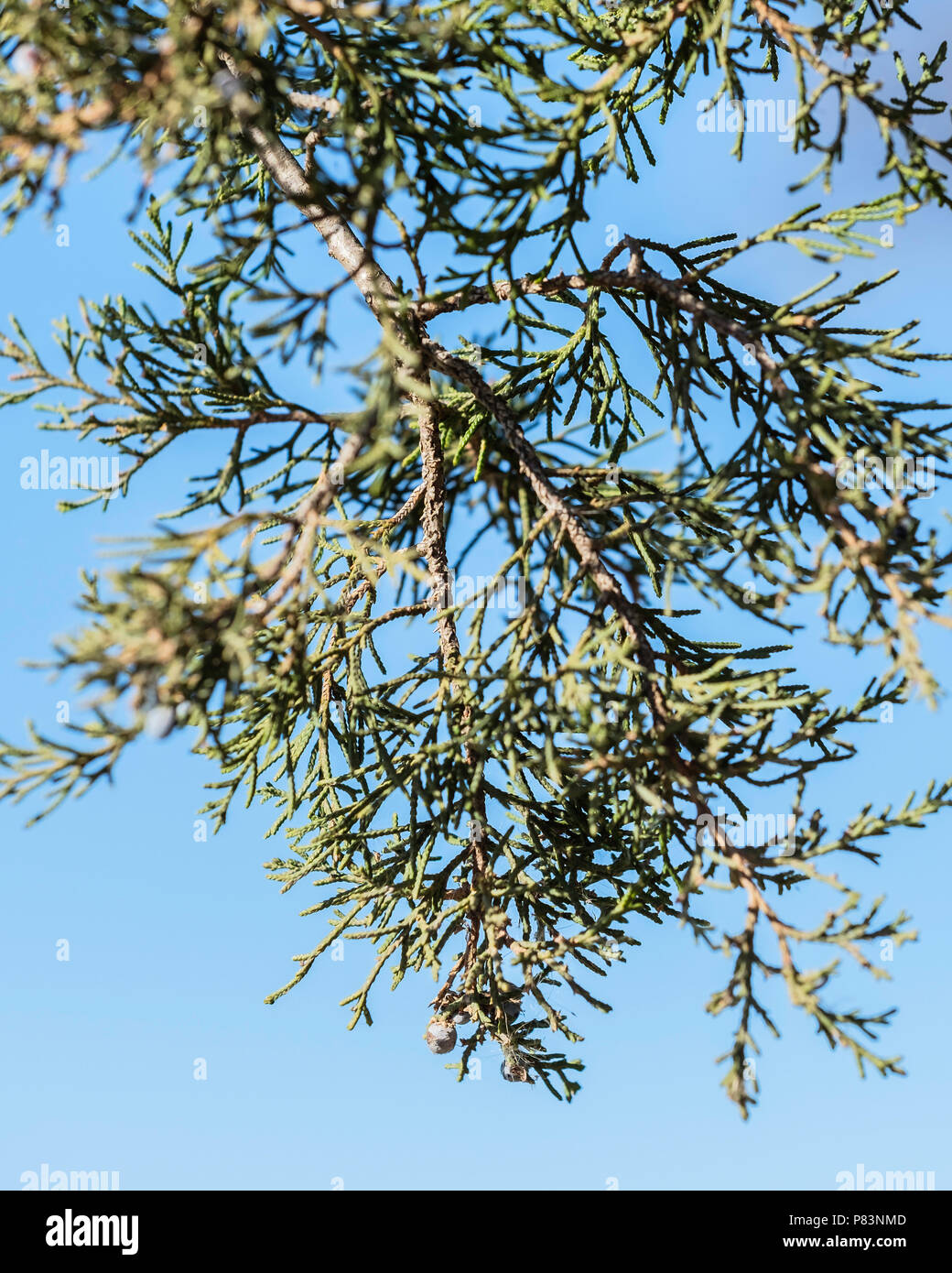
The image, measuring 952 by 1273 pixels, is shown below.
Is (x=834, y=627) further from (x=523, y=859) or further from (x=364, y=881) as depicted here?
(x=364, y=881)

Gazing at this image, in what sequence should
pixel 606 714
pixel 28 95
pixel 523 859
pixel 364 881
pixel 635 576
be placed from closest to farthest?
1. pixel 28 95
2. pixel 606 714
3. pixel 635 576
4. pixel 523 859
5. pixel 364 881

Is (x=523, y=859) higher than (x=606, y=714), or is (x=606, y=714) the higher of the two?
(x=606, y=714)

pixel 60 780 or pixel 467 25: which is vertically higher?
pixel 467 25

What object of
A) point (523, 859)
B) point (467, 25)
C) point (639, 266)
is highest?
point (467, 25)

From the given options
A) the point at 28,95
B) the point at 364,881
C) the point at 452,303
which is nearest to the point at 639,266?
the point at 452,303

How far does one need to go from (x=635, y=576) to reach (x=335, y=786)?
229 cm

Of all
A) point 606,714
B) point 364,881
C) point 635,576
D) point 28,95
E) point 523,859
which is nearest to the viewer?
point 28,95

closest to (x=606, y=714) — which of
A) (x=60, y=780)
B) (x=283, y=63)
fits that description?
(x=60, y=780)

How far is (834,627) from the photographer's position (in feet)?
16.4

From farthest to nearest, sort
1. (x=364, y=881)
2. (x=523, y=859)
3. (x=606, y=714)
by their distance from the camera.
A: (x=364, y=881), (x=523, y=859), (x=606, y=714)

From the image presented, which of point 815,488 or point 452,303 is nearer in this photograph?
point 815,488

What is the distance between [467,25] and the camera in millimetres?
5398
